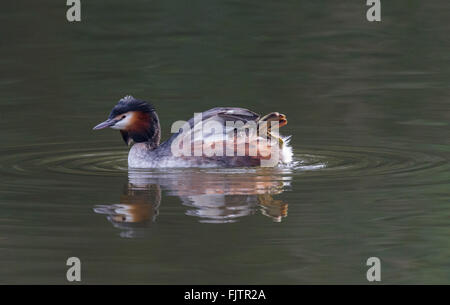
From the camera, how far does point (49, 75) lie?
1720cm

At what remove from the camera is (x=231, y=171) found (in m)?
11.1

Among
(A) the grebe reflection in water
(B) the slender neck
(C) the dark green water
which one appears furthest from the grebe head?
(A) the grebe reflection in water

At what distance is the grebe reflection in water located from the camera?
31.0 ft

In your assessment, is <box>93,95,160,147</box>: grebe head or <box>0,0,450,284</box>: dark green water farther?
<box>93,95,160,147</box>: grebe head

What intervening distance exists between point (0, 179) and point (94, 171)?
93cm

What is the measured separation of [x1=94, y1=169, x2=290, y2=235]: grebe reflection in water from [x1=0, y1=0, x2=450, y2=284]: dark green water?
0.02 metres

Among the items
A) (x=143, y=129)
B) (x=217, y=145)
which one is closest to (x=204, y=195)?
(x=217, y=145)

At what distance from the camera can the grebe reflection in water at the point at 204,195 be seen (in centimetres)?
945

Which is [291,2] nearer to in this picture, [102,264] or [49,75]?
[49,75]

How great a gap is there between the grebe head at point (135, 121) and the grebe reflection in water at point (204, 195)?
0.67 meters

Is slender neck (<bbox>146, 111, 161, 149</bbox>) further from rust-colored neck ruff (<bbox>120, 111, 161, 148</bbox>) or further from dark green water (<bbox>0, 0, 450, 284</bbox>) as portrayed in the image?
dark green water (<bbox>0, 0, 450, 284</bbox>)

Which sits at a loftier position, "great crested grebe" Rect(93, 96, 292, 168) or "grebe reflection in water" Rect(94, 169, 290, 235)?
"great crested grebe" Rect(93, 96, 292, 168)

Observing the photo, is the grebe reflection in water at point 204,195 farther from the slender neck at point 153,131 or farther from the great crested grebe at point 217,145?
the slender neck at point 153,131

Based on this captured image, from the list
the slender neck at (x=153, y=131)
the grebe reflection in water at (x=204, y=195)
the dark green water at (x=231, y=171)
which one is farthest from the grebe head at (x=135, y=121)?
the grebe reflection in water at (x=204, y=195)
